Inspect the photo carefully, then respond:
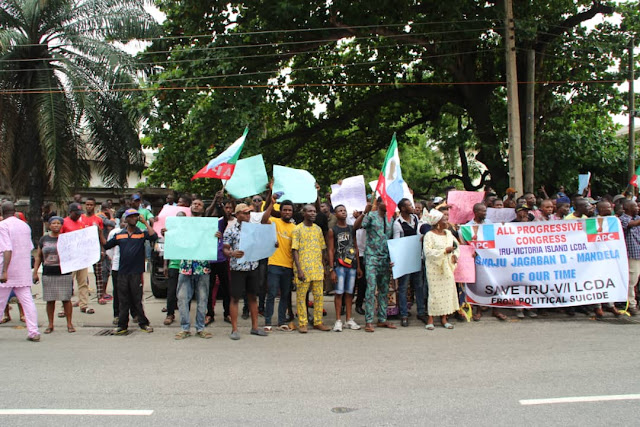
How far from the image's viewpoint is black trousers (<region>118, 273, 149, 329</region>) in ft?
24.3

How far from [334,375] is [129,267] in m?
3.59

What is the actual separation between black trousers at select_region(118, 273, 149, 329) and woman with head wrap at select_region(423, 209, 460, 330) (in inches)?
164

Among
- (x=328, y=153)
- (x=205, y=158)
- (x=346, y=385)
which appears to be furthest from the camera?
(x=328, y=153)

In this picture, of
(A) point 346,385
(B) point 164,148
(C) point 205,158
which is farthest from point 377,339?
(B) point 164,148

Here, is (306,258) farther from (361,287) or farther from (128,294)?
(128,294)

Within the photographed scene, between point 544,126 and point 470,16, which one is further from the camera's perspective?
point 544,126

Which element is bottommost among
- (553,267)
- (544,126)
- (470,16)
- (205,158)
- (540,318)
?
(540,318)

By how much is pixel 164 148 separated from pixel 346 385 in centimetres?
1095

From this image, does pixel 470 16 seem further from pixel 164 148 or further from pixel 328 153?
pixel 164 148

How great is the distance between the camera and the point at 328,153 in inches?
766

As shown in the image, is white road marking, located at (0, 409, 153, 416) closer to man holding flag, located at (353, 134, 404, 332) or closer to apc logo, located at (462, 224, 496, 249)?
man holding flag, located at (353, 134, 404, 332)

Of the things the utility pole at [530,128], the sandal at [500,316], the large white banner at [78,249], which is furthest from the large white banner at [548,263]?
the large white banner at [78,249]

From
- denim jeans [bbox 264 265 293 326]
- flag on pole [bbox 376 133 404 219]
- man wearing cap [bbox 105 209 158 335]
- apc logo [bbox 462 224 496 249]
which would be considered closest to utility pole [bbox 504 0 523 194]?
apc logo [bbox 462 224 496 249]

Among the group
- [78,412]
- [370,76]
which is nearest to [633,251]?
[78,412]
